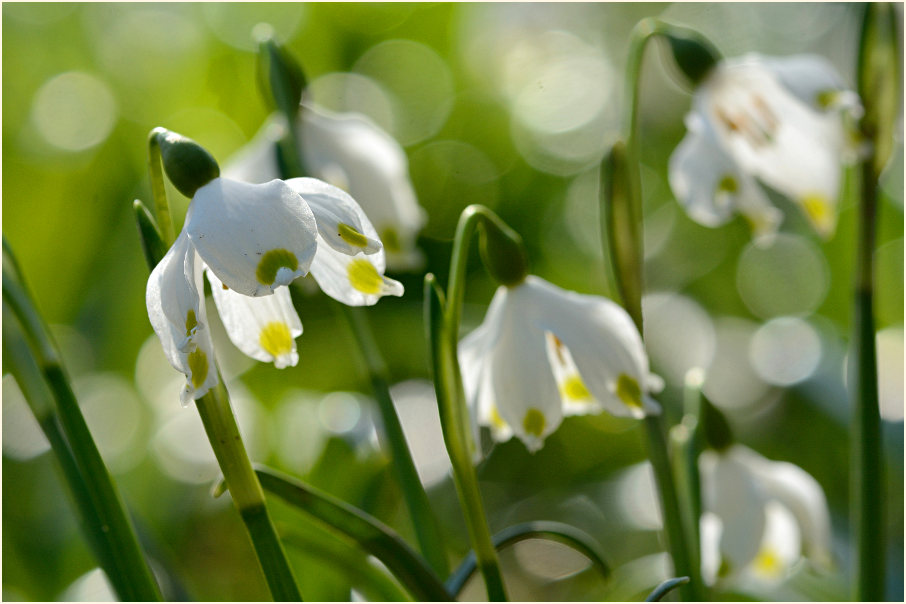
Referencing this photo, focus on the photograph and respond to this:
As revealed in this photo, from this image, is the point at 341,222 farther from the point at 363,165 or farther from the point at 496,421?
the point at 363,165

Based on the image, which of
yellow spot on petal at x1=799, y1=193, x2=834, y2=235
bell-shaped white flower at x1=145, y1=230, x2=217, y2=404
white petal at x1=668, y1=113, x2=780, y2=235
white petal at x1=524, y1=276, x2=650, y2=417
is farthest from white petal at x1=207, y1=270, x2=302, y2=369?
yellow spot on petal at x1=799, y1=193, x2=834, y2=235

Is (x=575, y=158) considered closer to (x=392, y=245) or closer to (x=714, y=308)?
(x=714, y=308)

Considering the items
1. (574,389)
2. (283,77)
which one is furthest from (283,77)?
(574,389)

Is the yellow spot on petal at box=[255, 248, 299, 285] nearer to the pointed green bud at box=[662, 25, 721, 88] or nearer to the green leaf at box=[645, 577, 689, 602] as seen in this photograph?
the green leaf at box=[645, 577, 689, 602]

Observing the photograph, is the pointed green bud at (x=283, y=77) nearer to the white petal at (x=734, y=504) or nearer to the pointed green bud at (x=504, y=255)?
the pointed green bud at (x=504, y=255)

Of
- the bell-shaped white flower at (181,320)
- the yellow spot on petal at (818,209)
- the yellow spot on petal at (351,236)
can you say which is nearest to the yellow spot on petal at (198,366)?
the bell-shaped white flower at (181,320)

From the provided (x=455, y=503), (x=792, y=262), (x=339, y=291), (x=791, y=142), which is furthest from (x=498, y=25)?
(x=339, y=291)

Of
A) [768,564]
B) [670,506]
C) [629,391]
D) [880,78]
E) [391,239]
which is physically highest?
[880,78]
